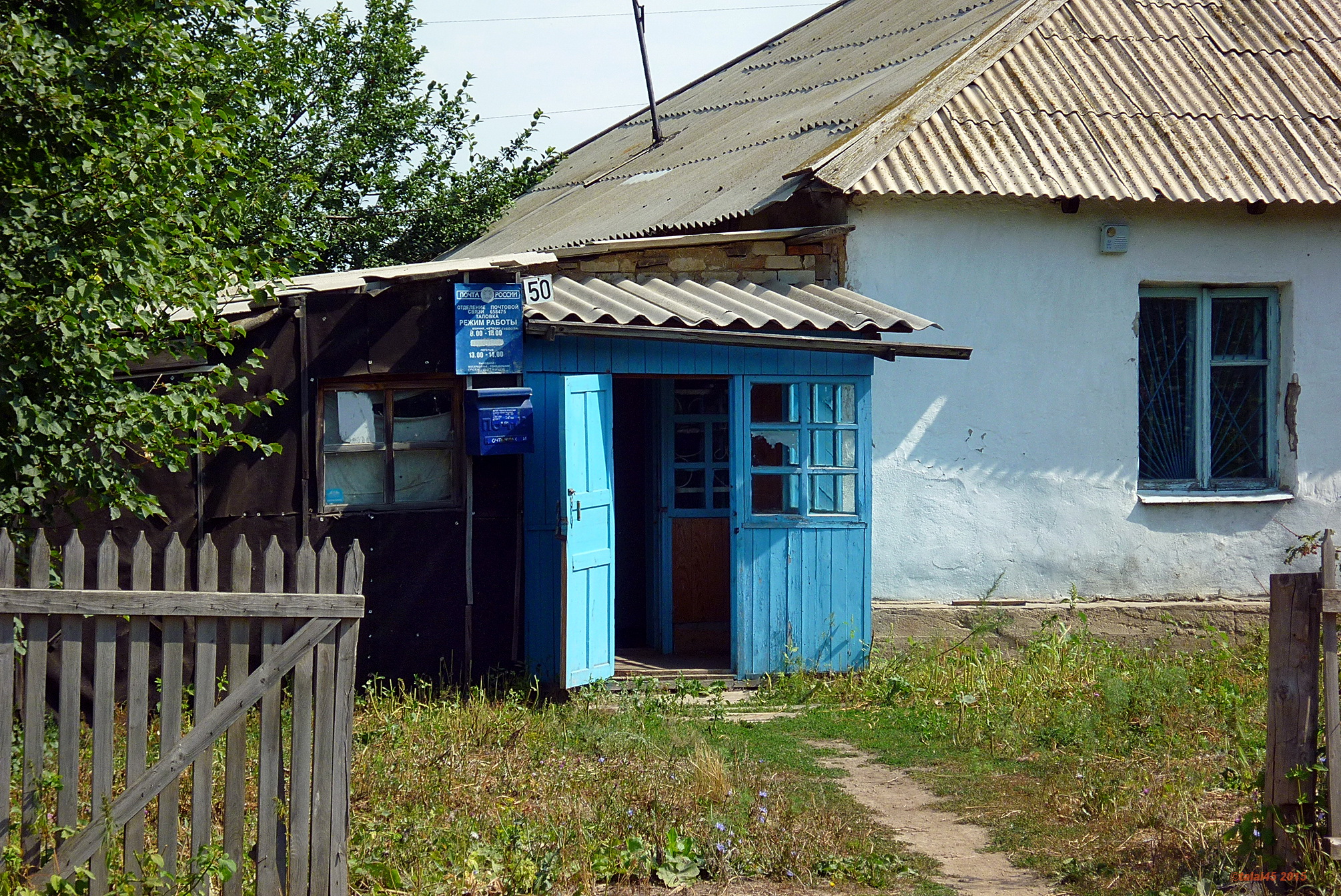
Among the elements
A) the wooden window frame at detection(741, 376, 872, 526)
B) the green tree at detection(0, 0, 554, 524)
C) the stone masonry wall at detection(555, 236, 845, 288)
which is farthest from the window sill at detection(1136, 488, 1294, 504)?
the green tree at detection(0, 0, 554, 524)

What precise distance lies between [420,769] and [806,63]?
1078cm

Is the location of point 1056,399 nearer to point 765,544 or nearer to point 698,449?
point 765,544

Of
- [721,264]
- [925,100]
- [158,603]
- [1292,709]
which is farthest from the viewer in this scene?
[925,100]

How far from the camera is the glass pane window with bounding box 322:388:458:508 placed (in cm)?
766

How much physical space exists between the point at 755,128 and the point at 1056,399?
456 centimetres

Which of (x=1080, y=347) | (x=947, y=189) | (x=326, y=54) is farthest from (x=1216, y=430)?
(x=326, y=54)

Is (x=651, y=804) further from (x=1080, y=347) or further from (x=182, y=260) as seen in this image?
(x=1080, y=347)

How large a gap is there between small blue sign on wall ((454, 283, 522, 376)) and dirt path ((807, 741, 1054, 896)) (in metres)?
3.03

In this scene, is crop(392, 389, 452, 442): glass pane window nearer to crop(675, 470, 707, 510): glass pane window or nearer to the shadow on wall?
crop(675, 470, 707, 510): glass pane window

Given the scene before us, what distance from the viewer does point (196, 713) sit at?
394 centimetres

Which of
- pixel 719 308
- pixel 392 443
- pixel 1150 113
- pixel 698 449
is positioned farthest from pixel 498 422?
pixel 1150 113

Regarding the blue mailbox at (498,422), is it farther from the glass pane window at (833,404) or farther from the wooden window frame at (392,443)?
the glass pane window at (833,404)

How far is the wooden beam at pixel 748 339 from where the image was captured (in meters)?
7.61

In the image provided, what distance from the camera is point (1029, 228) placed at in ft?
29.9
